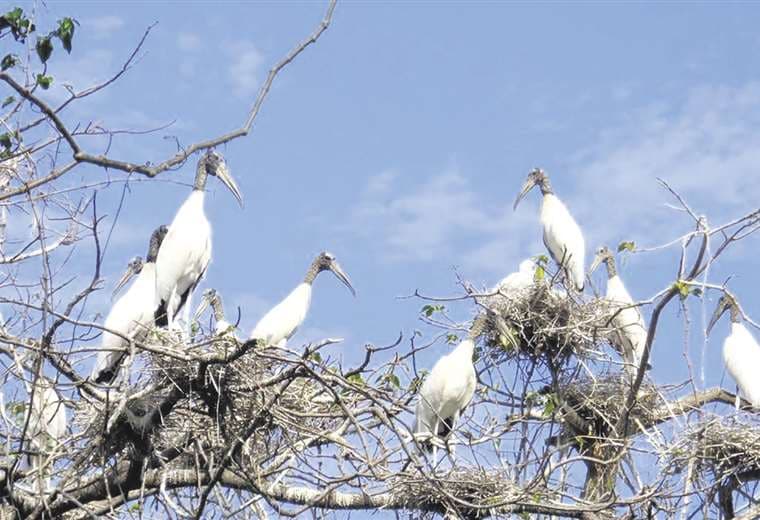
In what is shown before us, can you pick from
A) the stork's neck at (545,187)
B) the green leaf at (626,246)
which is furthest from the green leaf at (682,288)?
the stork's neck at (545,187)

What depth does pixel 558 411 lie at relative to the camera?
8336 mm

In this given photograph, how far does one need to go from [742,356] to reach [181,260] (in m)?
4.22

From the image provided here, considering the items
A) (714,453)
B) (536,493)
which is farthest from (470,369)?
(536,493)

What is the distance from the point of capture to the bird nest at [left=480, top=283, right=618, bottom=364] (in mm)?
8891

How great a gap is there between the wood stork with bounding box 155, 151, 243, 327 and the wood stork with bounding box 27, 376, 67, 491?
0.92m

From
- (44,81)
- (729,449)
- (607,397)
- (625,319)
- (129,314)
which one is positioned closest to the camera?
(44,81)

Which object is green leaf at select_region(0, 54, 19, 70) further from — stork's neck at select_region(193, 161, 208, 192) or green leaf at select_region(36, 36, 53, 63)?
stork's neck at select_region(193, 161, 208, 192)

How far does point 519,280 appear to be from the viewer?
956cm

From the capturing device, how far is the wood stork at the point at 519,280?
9234mm

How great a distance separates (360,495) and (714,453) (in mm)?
2135

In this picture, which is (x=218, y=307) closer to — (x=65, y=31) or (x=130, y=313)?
(x=130, y=313)

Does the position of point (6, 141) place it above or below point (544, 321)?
below

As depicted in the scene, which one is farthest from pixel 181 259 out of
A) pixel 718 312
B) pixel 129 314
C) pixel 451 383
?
pixel 718 312

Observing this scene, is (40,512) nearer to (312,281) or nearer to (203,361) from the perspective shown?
(203,361)
